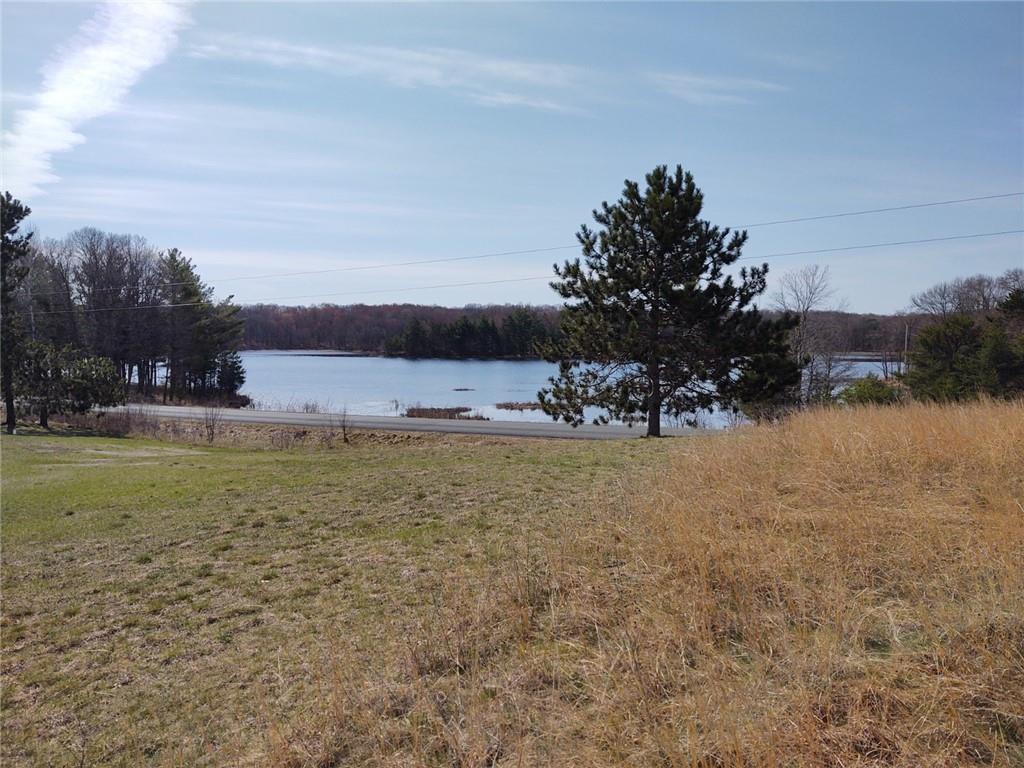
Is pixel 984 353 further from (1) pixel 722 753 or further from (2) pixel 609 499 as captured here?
(1) pixel 722 753

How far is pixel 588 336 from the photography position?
2328cm

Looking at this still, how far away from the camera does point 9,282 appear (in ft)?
106

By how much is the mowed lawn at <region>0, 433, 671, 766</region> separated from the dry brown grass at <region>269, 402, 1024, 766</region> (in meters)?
0.59

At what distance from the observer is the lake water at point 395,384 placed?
42375 mm

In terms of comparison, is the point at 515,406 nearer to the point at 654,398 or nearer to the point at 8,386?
the point at 654,398

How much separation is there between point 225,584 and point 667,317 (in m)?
18.3

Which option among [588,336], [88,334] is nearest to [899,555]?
[588,336]

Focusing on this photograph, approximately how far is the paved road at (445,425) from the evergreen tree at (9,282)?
6.37 metres

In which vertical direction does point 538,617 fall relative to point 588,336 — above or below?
below

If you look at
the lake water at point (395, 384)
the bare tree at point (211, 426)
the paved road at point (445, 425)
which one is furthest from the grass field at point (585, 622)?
the lake water at point (395, 384)

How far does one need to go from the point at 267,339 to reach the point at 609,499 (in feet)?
301

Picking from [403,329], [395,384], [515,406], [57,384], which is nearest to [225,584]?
[57,384]

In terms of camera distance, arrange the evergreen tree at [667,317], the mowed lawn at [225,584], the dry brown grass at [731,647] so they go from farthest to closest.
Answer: the evergreen tree at [667,317] < the mowed lawn at [225,584] < the dry brown grass at [731,647]

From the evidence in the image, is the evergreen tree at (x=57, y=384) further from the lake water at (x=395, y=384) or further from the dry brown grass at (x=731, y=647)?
the dry brown grass at (x=731, y=647)
